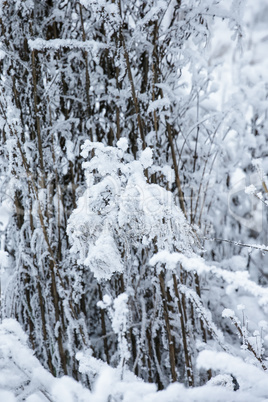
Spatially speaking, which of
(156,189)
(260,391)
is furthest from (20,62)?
(260,391)

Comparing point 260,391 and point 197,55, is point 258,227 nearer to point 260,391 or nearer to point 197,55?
point 197,55

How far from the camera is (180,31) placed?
1539mm

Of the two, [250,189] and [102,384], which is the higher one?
[250,189]

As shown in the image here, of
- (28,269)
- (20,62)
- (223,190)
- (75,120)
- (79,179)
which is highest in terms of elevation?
(20,62)

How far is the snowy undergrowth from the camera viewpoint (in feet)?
2.42

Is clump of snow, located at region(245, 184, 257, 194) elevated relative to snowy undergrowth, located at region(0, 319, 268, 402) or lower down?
elevated

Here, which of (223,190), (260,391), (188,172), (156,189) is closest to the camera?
(260,391)

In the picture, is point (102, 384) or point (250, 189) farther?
point (250, 189)

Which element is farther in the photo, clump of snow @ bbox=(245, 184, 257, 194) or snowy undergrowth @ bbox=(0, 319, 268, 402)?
clump of snow @ bbox=(245, 184, 257, 194)

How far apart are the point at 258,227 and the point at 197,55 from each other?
5.45 ft

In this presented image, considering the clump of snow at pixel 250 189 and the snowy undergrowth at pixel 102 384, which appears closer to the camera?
the snowy undergrowth at pixel 102 384

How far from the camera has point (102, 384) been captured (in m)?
0.75

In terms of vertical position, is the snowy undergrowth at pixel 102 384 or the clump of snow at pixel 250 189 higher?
the clump of snow at pixel 250 189

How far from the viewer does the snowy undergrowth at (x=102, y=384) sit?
74 cm
